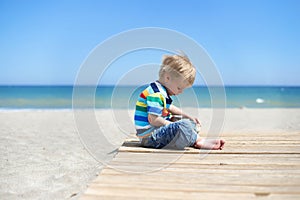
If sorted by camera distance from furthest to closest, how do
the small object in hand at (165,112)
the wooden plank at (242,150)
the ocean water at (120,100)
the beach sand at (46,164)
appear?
the ocean water at (120,100) → the small object in hand at (165,112) → the beach sand at (46,164) → the wooden plank at (242,150)

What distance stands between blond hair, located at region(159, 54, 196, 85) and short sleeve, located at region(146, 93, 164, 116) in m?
0.28

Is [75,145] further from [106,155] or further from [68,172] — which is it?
[68,172]

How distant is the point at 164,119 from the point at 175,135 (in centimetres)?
20

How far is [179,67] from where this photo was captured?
114 inches

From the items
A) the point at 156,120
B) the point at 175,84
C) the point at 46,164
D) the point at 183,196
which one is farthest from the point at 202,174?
the point at 46,164

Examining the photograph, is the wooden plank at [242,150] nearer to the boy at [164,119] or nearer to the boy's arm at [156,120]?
the boy at [164,119]

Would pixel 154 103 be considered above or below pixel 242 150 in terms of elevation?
below

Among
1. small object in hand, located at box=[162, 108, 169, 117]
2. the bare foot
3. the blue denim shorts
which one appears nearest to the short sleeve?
the blue denim shorts

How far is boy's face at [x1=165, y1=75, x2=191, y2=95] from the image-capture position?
115 inches

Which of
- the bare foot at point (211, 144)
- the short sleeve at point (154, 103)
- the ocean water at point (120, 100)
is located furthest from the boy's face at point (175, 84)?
the ocean water at point (120, 100)

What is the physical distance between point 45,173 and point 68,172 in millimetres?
259

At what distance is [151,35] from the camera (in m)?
3.21

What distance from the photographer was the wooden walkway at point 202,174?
1.71 metres

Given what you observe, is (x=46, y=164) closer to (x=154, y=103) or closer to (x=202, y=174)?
(x=154, y=103)
